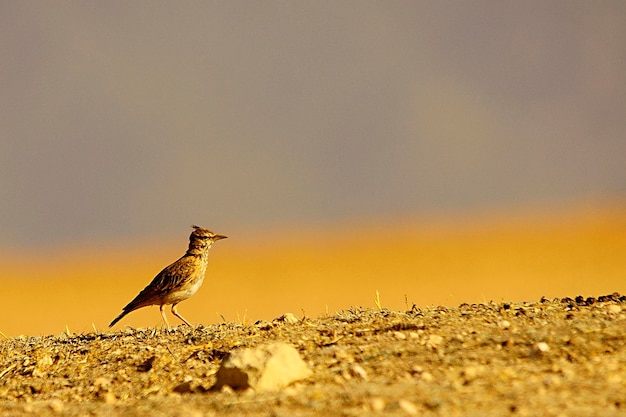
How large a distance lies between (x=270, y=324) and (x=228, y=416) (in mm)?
3240

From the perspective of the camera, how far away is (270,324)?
8.88m

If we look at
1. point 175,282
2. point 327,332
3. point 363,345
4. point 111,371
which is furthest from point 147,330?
point 363,345

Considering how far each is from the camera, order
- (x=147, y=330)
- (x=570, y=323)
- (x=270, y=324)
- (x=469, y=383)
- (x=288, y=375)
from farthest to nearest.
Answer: (x=147, y=330) < (x=270, y=324) < (x=570, y=323) < (x=288, y=375) < (x=469, y=383)

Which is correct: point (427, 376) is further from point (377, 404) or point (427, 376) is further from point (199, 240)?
point (199, 240)

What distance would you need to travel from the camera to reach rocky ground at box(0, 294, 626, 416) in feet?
18.5

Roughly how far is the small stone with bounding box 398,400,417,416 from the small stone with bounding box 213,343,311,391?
1.18 meters

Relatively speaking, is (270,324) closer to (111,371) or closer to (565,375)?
(111,371)

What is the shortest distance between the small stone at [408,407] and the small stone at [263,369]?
1180 mm

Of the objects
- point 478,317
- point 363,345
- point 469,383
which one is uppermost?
point 478,317

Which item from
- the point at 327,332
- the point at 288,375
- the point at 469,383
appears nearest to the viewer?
the point at 469,383

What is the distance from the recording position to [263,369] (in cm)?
641

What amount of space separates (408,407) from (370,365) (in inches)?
56.1

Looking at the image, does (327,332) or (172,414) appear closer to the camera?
(172,414)

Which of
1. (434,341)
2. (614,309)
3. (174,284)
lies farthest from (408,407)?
(174,284)
